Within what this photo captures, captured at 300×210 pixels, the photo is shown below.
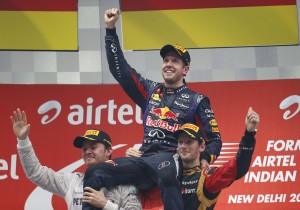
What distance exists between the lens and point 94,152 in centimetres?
612

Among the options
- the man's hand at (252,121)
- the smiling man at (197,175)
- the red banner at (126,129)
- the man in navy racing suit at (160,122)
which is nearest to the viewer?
the man's hand at (252,121)

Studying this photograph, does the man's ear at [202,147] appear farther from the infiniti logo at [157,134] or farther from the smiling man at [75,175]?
the smiling man at [75,175]

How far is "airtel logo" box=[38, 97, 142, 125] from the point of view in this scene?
27.0 ft

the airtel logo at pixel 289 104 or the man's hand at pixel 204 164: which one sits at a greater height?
the airtel logo at pixel 289 104

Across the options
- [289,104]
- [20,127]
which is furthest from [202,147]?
[289,104]

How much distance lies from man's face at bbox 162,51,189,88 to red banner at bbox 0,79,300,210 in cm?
221

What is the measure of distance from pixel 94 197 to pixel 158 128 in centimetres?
69

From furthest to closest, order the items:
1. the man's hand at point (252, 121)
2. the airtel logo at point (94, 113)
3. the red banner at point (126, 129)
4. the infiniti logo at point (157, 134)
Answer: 1. the airtel logo at point (94, 113)
2. the red banner at point (126, 129)
3. the infiniti logo at point (157, 134)
4. the man's hand at point (252, 121)

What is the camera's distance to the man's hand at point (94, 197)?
218 inches

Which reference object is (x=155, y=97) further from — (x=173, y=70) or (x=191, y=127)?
(x=191, y=127)

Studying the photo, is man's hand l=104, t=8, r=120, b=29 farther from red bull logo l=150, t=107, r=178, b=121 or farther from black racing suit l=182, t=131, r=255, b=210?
black racing suit l=182, t=131, r=255, b=210

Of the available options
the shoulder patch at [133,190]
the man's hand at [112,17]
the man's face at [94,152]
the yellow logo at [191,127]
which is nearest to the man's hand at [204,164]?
the yellow logo at [191,127]

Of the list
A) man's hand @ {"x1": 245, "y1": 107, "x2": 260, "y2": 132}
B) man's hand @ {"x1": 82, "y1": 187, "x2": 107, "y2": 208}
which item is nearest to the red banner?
man's hand @ {"x1": 82, "y1": 187, "x2": 107, "y2": 208}

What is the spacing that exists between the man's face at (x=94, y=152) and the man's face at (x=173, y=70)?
2.04 ft
